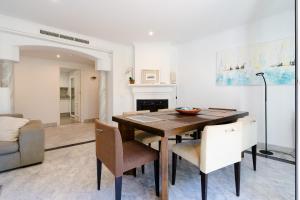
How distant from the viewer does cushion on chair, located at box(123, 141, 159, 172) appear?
1425 mm

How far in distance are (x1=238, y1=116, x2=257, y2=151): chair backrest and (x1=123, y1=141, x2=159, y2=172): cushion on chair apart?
1.03 m

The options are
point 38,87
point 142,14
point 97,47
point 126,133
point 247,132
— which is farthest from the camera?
point 38,87

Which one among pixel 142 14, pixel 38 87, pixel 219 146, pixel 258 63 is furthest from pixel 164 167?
pixel 38 87

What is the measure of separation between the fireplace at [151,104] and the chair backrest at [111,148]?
2.70 metres

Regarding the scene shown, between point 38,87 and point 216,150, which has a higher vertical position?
point 38,87

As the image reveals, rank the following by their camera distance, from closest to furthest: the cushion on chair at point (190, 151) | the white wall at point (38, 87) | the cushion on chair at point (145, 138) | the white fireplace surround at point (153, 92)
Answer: the cushion on chair at point (190, 151), the cushion on chair at point (145, 138), the white fireplace surround at point (153, 92), the white wall at point (38, 87)

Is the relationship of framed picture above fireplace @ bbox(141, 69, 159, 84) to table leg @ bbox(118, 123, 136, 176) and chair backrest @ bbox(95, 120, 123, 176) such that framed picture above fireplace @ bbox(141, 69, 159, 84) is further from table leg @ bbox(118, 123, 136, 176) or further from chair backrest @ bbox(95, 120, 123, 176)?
chair backrest @ bbox(95, 120, 123, 176)

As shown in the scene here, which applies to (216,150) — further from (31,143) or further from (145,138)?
(31,143)

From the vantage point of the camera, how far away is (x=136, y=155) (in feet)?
4.95

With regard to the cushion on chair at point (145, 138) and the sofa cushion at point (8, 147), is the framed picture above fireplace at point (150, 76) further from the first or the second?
the sofa cushion at point (8, 147)

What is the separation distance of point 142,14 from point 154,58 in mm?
1619

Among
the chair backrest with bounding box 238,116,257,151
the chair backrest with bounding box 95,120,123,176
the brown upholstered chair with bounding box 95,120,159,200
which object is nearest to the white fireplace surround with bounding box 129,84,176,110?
the chair backrest with bounding box 238,116,257,151

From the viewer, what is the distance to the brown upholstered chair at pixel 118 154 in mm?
1334

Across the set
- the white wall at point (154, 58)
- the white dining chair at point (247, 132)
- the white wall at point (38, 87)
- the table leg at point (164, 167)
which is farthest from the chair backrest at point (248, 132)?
the white wall at point (38, 87)
